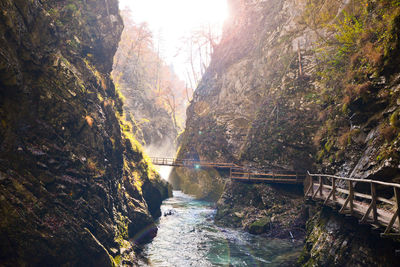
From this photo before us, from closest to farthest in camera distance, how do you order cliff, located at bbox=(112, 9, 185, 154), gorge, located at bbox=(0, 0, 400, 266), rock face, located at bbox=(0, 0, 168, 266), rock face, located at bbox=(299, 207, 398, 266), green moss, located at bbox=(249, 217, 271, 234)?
rock face, located at bbox=(299, 207, 398, 266) < rock face, located at bbox=(0, 0, 168, 266) < gorge, located at bbox=(0, 0, 400, 266) < green moss, located at bbox=(249, 217, 271, 234) < cliff, located at bbox=(112, 9, 185, 154)

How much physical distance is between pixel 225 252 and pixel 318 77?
17.6 m

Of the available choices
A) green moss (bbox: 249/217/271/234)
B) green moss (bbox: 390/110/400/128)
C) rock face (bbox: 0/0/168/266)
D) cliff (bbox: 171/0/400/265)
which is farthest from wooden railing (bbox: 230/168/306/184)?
green moss (bbox: 390/110/400/128)

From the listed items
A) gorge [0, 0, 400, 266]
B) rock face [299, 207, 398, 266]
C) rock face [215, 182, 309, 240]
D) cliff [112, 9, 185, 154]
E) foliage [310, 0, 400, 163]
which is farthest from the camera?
cliff [112, 9, 185, 154]

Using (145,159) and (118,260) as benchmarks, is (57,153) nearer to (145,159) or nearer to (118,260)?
(118,260)

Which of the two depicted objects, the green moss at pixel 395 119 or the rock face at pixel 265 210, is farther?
the rock face at pixel 265 210

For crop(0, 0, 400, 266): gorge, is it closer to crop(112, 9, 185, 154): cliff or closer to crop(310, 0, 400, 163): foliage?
crop(310, 0, 400, 163): foliage

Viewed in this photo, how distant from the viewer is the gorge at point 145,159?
24.6ft

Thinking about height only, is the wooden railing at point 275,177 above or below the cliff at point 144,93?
below

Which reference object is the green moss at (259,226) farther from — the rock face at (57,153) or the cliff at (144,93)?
the cliff at (144,93)

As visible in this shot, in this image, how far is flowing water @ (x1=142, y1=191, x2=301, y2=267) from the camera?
1165 centimetres

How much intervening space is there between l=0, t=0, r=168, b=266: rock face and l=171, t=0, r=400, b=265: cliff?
9.27 meters

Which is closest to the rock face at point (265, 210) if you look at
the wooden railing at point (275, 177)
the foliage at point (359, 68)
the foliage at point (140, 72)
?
the wooden railing at point (275, 177)

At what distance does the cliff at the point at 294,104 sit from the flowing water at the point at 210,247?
67.4 inches

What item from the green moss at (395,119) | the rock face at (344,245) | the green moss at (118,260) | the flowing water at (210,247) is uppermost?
the green moss at (395,119)
